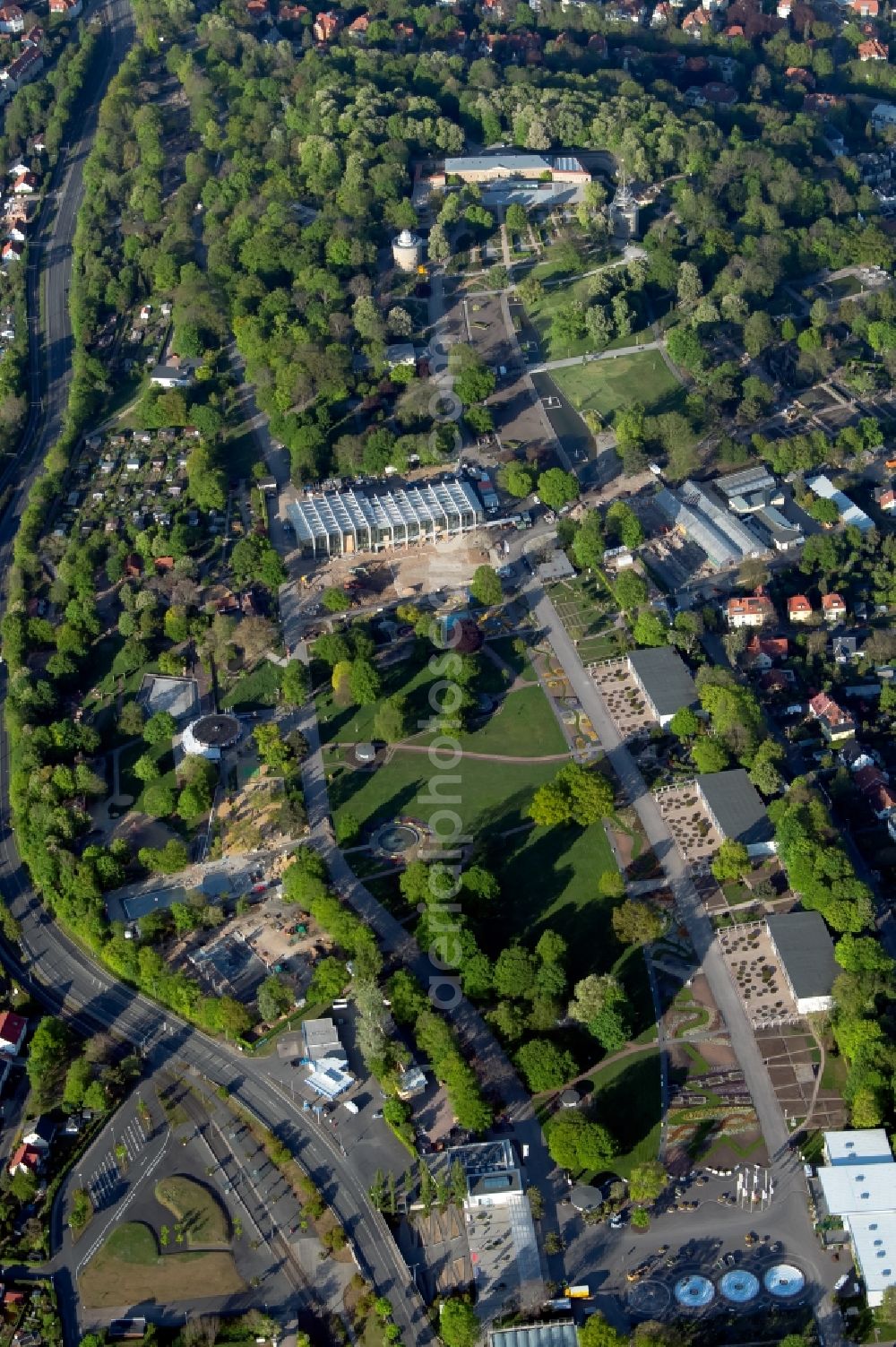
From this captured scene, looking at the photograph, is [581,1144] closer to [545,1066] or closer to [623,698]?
[545,1066]

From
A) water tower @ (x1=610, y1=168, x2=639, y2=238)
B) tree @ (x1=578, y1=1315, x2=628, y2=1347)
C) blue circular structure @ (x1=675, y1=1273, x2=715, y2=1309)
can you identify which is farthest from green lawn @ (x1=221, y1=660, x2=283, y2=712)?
water tower @ (x1=610, y1=168, x2=639, y2=238)

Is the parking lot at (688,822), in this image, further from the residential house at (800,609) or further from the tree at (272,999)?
the tree at (272,999)

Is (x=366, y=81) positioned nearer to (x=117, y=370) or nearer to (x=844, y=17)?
(x=117, y=370)

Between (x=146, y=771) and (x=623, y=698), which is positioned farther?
(x=623, y=698)

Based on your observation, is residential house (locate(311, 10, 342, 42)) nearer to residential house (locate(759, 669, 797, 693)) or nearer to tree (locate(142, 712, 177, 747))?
tree (locate(142, 712, 177, 747))

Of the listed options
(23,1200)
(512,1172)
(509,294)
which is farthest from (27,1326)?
(509,294)

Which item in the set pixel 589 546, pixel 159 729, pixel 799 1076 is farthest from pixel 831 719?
pixel 159 729

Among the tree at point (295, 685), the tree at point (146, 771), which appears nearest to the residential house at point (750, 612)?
the tree at point (295, 685)
